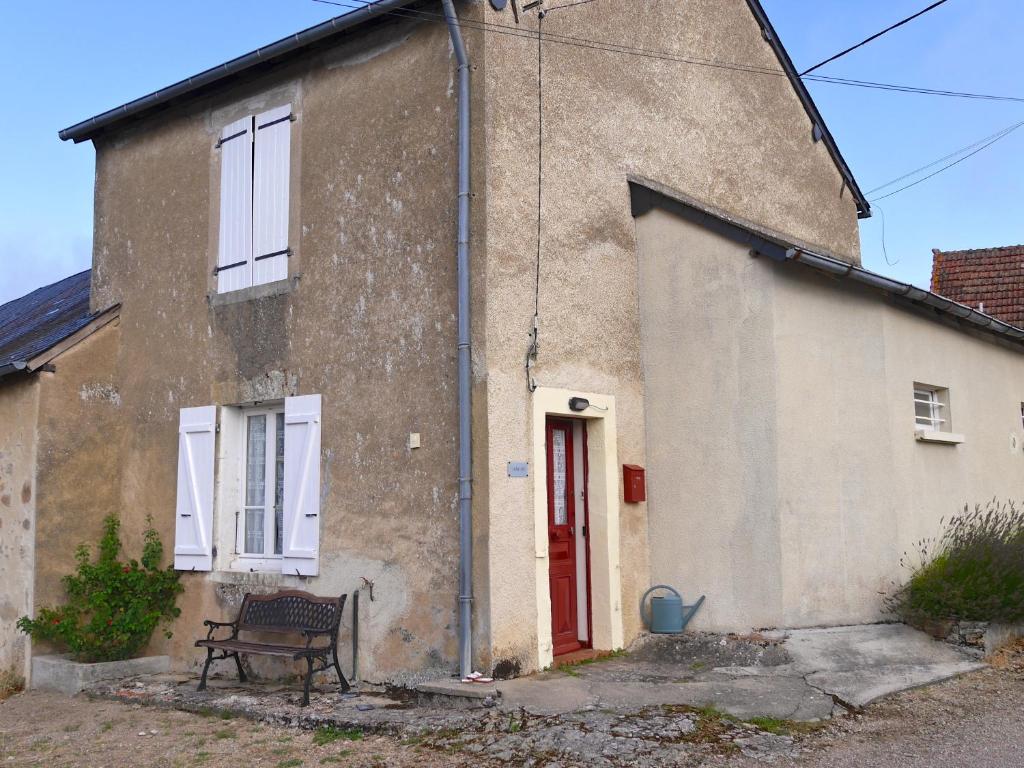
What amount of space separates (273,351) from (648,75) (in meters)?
4.26

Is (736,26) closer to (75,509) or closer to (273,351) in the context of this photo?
(273,351)

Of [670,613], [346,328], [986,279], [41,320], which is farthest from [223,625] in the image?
[986,279]

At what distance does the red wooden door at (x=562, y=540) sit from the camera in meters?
8.09

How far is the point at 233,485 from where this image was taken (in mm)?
9078

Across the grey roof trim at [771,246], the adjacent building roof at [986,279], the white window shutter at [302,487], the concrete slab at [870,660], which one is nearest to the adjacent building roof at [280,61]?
the grey roof trim at [771,246]

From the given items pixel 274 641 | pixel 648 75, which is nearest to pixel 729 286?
pixel 648 75

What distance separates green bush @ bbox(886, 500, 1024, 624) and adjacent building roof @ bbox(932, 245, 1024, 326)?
9366mm

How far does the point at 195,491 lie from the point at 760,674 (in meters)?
5.09

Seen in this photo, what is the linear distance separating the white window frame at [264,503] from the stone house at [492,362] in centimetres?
3

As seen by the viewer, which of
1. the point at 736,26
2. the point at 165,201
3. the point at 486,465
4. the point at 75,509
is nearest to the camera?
the point at 486,465

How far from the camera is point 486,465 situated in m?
7.21

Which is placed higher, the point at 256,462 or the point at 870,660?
the point at 256,462

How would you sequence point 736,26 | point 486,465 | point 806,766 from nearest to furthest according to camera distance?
1. point 806,766
2. point 486,465
3. point 736,26

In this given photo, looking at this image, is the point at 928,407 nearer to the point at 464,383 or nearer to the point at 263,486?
the point at 464,383
